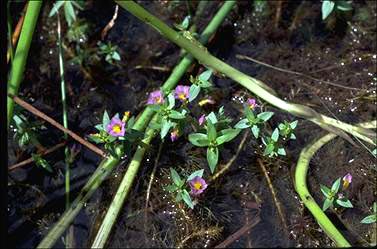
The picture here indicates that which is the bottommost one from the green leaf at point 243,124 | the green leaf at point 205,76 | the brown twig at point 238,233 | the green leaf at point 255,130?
the brown twig at point 238,233

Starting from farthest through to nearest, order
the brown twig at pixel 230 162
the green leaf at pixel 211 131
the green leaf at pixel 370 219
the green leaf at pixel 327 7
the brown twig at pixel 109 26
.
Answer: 1. the brown twig at pixel 109 26
2. the green leaf at pixel 327 7
3. the brown twig at pixel 230 162
4. the green leaf at pixel 211 131
5. the green leaf at pixel 370 219

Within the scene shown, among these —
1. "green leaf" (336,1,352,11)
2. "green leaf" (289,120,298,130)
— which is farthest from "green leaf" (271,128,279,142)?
"green leaf" (336,1,352,11)

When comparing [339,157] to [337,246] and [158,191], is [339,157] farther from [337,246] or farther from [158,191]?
[158,191]

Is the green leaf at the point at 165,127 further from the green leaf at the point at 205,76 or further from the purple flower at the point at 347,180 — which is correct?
the purple flower at the point at 347,180

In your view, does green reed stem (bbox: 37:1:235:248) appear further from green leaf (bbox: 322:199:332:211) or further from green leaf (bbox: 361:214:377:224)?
green leaf (bbox: 361:214:377:224)

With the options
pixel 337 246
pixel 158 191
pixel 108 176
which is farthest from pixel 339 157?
pixel 108 176

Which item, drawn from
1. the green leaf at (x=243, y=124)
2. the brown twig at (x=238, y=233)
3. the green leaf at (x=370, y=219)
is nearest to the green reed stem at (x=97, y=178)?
the green leaf at (x=243, y=124)
